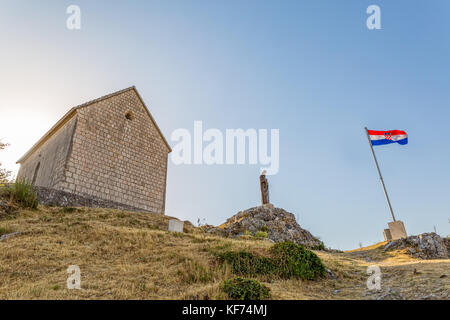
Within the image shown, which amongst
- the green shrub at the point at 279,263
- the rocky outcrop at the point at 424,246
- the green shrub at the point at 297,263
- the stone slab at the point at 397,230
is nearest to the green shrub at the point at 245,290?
the green shrub at the point at 279,263

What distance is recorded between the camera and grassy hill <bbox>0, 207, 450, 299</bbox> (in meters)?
6.87

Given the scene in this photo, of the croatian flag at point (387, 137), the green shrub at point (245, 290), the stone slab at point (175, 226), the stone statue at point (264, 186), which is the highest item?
the croatian flag at point (387, 137)

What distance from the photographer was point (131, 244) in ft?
37.0

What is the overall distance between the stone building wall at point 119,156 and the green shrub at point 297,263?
41.9 ft

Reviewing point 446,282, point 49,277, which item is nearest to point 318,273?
point 446,282

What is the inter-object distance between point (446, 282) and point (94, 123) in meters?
19.3

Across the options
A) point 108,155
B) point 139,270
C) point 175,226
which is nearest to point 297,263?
point 139,270

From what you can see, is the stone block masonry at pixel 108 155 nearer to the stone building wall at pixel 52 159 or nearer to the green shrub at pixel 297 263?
the stone building wall at pixel 52 159

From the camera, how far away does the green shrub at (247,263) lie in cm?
890

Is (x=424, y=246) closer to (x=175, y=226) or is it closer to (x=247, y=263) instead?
(x=247, y=263)

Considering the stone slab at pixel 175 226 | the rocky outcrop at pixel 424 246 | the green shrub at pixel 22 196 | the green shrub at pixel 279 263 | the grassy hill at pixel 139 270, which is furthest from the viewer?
the green shrub at pixel 22 196

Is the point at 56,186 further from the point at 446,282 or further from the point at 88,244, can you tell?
the point at 446,282
